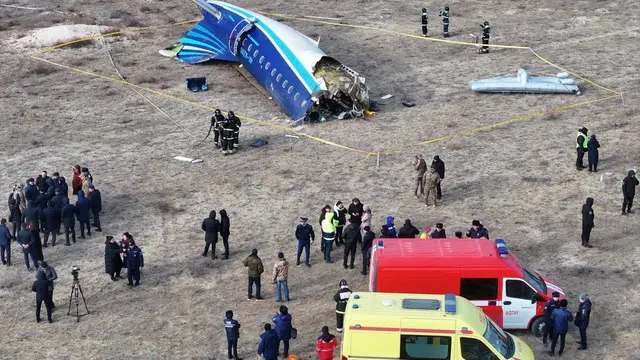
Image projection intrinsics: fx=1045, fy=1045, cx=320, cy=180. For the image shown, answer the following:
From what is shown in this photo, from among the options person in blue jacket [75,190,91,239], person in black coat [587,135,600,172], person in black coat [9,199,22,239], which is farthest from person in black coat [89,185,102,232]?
person in black coat [587,135,600,172]

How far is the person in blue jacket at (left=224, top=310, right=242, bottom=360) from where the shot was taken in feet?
82.3

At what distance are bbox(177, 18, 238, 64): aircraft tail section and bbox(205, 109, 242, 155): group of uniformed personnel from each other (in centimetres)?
840

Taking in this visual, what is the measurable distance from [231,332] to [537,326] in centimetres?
773

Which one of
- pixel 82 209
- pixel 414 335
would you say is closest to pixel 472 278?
pixel 414 335

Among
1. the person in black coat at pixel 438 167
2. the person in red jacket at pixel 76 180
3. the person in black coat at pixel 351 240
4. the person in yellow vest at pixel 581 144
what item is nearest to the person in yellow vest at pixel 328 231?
the person in black coat at pixel 351 240

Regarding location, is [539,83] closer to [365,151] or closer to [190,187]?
[365,151]

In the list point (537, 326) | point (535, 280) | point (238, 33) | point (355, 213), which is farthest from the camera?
point (238, 33)

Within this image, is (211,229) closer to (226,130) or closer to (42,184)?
(42,184)

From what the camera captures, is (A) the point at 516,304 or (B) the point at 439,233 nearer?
(A) the point at 516,304

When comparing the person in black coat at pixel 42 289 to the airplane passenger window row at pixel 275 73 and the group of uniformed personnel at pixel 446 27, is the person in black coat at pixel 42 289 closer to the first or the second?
the airplane passenger window row at pixel 275 73

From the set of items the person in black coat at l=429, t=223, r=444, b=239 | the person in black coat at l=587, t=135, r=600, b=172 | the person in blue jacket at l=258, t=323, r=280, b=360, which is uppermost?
the person in black coat at l=587, t=135, r=600, b=172

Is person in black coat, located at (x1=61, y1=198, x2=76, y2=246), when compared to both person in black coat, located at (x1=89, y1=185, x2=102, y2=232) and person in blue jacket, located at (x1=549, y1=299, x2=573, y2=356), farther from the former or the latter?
person in blue jacket, located at (x1=549, y1=299, x2=573, y2=356)

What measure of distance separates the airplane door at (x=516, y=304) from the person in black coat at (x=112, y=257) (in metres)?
10.7

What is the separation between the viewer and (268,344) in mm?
24438
